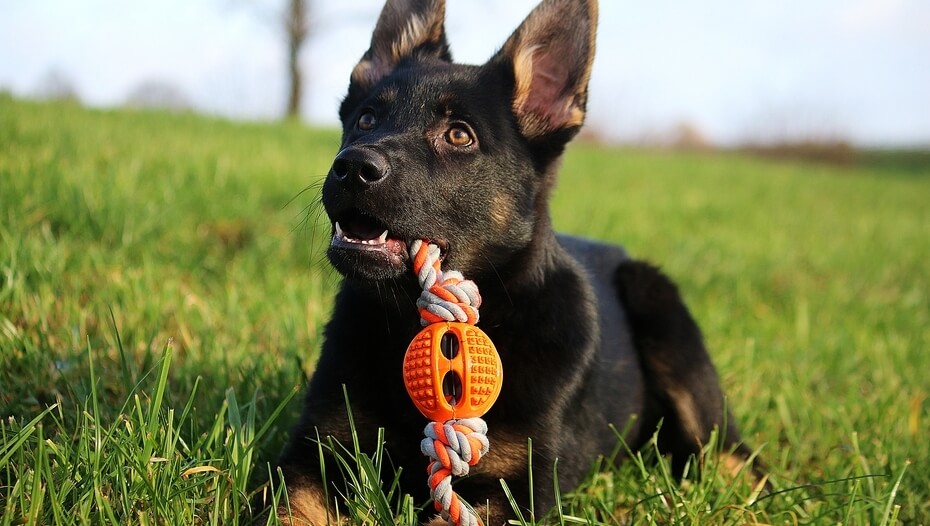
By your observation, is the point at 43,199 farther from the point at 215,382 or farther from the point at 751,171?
the point at 751,171

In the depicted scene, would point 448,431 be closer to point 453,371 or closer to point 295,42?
point 453,371

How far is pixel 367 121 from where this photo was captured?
3.01 meters

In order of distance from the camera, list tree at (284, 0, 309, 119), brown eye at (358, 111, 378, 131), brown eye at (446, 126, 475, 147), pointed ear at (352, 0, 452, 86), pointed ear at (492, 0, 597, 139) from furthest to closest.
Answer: tree at (284, 0, 309, 119) < pointed ear at (352, 0, 452, 86) < pointed ear at (492, 0, 597, 139) < brown eye at (358, 111, 378, 131) < brown eye at (446, 126, 475, 147)

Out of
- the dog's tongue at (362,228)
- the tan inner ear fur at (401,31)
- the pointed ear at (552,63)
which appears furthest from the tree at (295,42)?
the dog's tongue at (362,228)

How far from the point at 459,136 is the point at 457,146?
5 cm

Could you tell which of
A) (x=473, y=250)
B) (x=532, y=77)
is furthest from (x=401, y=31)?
(x=473, y=250)

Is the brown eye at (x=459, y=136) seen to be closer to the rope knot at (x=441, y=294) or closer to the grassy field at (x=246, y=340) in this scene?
the rope knot at (x=441, y=294)

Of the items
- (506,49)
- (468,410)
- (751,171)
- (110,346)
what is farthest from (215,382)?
(751,171)

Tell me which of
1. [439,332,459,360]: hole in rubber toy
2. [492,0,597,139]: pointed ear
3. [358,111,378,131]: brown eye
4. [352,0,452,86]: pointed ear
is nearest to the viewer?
[439,332,459,360]: hole in rubber toy

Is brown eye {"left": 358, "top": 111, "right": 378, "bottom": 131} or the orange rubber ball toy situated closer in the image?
the orange rubber ball toy

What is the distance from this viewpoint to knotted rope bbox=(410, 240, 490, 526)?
2.32m

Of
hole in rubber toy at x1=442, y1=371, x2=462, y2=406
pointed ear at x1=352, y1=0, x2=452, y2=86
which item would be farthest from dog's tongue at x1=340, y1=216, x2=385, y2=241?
pointed ear at x1=352, y1=0, x2=452, y2=86

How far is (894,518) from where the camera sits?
2568 millimetres

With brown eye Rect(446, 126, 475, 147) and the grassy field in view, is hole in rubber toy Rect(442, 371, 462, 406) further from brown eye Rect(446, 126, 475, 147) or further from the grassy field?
brown eye Rect(446, 126, 475, 147)
